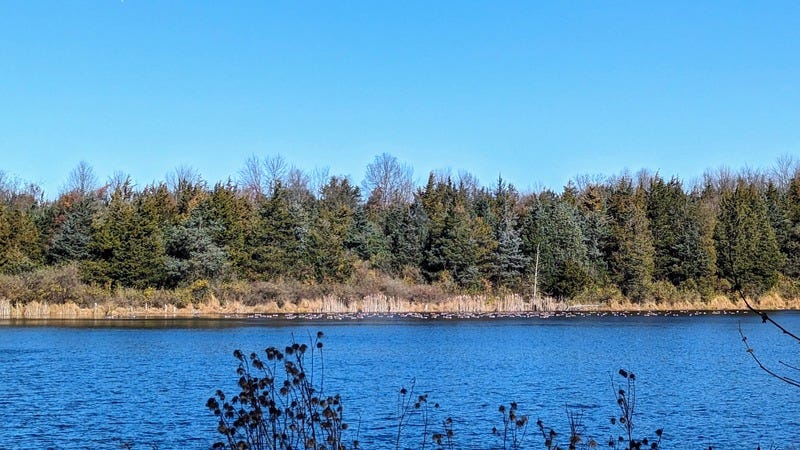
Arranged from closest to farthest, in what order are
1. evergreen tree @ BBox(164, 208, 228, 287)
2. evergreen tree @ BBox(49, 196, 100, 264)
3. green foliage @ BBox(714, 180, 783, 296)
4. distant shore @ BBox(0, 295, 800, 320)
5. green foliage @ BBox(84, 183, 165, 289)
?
distant shore @ BBox(0, 295, 800, 320)
green foliage @ BBox(84, 183, 165, 289)
evergreen tree @ BBox(164, 208, 228, 287)
evergreen tree @ BBox(49, 196, 100, 264)
green foliage @ BBox(714, 180, 783, 296)

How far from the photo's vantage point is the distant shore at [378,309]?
60.0 meters

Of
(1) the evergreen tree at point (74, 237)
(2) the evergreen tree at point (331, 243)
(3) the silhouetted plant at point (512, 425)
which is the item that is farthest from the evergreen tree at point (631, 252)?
(3) the silhouetted plant at point (512, 425)

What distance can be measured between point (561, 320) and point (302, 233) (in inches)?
935

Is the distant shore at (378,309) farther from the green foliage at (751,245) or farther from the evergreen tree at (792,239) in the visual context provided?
the evergreen tree at (792,239)

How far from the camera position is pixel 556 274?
241 ft

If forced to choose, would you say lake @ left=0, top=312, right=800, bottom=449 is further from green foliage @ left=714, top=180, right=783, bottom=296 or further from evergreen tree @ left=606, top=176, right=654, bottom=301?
green foliage @ left=714, top=180, right=783, bottom=296

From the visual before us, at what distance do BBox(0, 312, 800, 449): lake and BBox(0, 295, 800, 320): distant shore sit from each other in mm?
5897

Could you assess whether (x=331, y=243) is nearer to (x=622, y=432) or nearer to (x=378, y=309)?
(x=378, y=309)

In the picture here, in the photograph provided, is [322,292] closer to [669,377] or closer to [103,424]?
[669,377]

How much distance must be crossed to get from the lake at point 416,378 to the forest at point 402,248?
11.3m

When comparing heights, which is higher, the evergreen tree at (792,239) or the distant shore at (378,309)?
the evergreen tree at (792,239)

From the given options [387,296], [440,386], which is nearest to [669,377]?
[440,386]

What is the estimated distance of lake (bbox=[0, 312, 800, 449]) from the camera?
1934 centimetres

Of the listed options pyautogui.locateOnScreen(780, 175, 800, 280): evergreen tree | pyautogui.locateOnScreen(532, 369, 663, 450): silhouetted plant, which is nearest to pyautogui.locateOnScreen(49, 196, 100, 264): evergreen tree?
pyautogui.locateOnScreen(532, 369, 663, 450): silhouetted plant
